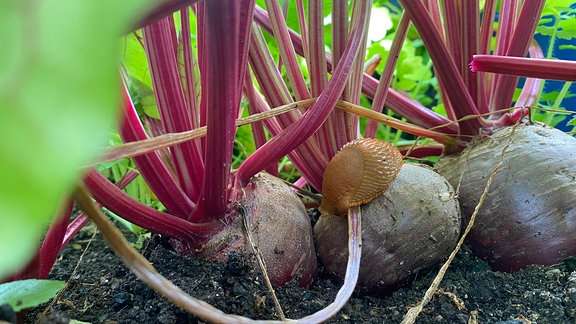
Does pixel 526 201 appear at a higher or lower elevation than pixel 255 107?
lower

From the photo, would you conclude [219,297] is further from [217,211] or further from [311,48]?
[311,48]

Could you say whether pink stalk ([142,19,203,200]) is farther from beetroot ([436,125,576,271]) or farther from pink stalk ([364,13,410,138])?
beetroot ([436,125,576,271])

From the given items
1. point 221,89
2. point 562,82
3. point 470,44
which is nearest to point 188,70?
point 221,89

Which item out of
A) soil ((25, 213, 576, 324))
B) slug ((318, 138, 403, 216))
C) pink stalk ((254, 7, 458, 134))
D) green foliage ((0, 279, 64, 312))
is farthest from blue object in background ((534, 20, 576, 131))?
green foliage ((0, 279, 64, 312))

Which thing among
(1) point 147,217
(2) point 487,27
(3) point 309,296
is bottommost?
(3) point 309,296

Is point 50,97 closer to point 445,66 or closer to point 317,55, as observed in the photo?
point 317,55

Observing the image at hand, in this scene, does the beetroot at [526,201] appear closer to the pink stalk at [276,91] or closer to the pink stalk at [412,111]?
the pink stalk at [412,111]
